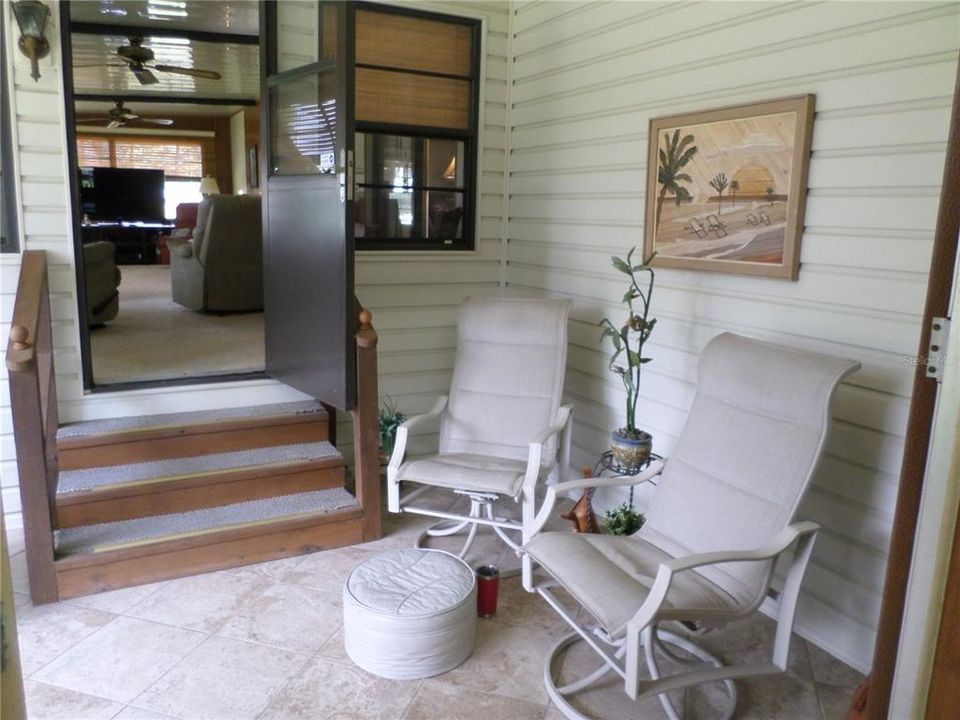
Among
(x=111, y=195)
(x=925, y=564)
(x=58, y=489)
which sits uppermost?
(x=111, y=195)

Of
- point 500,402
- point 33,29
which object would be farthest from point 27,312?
point 500,402

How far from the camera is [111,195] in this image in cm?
1199

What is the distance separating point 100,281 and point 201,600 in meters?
3.18

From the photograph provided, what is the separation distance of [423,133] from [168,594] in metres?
2.76

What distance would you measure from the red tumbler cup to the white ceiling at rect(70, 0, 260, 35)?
4437mm

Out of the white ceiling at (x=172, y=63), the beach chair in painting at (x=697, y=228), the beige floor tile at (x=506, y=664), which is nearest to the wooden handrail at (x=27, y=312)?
the beige floor tile at (x=506, y=664)

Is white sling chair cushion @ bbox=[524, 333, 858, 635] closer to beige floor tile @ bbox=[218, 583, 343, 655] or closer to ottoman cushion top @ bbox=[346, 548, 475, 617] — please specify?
ottoman cushion top @ bbox=[346, 548, 475, 617]

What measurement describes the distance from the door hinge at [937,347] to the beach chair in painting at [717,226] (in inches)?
75.8

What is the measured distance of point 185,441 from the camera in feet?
11.4

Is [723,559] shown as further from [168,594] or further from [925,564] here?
[168,594]

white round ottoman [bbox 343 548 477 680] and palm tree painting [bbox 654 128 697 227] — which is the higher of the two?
palm tree painting [bbox 654 128 697 227]

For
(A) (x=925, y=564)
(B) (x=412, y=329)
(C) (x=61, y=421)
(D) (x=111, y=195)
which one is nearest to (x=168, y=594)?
(C) (x=61, y=421)

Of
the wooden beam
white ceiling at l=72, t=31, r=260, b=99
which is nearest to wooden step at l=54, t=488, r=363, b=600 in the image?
the wooden beam

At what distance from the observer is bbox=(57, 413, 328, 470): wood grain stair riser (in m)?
3.33
